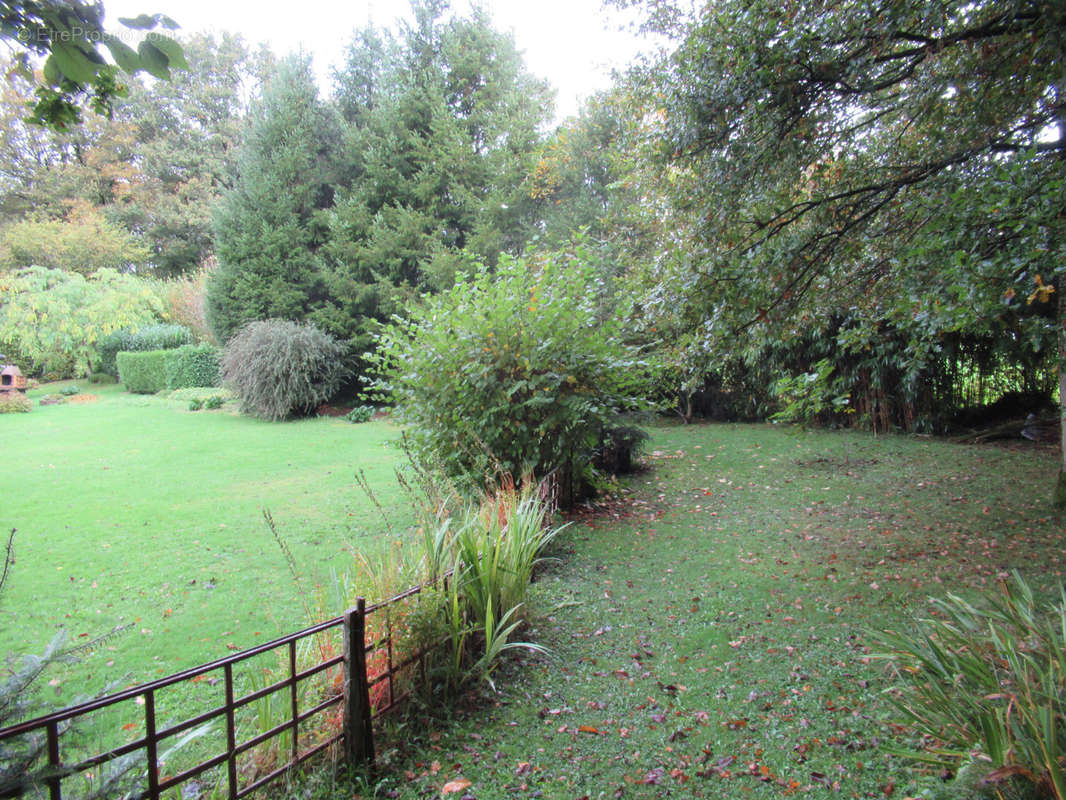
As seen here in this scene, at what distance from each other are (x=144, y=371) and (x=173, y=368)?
1404 millimetres

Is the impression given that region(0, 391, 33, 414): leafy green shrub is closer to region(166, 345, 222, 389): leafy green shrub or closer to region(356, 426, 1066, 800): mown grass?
region(166, 345, 222, 389): leafy green shrub

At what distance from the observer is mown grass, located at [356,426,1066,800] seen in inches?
82.4

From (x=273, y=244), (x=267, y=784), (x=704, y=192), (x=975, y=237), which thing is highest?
(x=273, y=244)

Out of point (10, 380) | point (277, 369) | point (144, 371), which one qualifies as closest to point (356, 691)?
point (277, 369)

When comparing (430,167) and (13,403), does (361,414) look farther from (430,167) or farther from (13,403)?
(13,403)

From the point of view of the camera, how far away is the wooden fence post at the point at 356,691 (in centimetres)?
201

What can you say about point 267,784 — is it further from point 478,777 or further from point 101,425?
point 101,425

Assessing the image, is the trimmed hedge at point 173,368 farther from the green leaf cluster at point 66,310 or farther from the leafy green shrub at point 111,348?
the leafy green shrub at point 111,348

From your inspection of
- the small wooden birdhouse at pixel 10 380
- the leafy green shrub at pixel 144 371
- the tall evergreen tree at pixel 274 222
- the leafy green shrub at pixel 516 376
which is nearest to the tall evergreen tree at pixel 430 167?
the tall evergreen tree at pixel 274 222

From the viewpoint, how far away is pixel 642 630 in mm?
3273

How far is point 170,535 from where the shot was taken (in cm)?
501

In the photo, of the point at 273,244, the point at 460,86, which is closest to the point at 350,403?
the point at 273,244

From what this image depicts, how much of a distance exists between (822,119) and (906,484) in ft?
13.2

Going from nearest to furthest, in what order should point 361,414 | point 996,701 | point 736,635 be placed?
1. point 996,701
2. point 736,635
3. point 361,414
